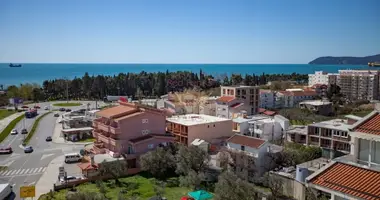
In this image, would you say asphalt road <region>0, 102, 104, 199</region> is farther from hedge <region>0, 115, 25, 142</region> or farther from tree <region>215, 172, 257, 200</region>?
tree <region>215, 172, 257, 200</region>

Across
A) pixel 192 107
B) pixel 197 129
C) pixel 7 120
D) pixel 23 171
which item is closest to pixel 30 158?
pixel 23 171

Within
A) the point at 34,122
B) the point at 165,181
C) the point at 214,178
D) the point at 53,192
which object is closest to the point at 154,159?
the point at 165,181

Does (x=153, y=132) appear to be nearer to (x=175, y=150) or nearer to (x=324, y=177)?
(x=175, y=150)

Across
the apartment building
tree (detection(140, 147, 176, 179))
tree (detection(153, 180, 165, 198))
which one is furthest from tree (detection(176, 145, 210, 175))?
the apartment building

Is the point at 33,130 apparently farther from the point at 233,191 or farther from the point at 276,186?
the point at 276,186

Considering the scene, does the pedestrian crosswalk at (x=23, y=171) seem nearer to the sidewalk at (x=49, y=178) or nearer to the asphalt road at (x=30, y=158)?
Answer: the asphalt road at (x=30, y=158)

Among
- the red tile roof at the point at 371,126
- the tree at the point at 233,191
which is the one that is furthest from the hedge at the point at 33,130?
the red tile roof at the point at 371,126
